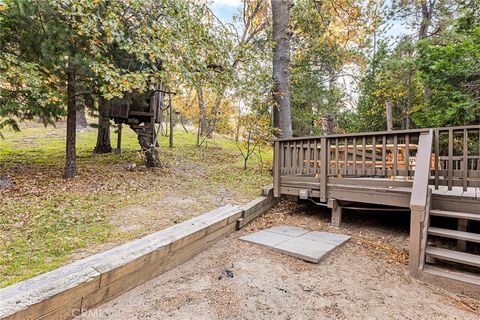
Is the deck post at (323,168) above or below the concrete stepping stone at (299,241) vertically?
above

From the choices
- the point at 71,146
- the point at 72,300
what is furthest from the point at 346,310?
the point at 71,146

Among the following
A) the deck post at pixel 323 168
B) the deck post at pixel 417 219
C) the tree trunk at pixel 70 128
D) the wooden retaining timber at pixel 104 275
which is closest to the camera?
the wooden retaining timber at pixel 104 275

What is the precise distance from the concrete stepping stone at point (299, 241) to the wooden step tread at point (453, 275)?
1015mm

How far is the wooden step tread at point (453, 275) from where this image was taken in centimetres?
255

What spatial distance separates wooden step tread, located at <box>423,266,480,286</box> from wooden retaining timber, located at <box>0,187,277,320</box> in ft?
8.08

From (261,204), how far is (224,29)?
169 inches

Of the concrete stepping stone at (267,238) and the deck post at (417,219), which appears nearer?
the deck post at (417,219)

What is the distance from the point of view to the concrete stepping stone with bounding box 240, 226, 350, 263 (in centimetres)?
321

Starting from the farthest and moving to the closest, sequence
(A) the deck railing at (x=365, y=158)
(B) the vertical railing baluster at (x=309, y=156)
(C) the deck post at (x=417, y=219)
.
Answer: (B) the vertical railing baluster at (x=309, y=156) → (A) the deck railing at (x=365, y=158) → (C) the deck post at (x=417, y=219)

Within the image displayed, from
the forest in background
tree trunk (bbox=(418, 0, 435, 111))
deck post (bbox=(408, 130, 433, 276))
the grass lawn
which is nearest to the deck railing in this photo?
deck post (bbox=(408, 130, 433, 276))

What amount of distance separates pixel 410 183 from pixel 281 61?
464 centimetres

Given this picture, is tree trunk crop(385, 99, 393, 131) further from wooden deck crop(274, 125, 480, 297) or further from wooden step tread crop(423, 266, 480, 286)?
wooden step tread crop(423, 266, 480, 286)

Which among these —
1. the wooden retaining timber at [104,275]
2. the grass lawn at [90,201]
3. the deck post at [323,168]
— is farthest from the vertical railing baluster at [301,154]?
the wooden retaining timber at [104,275]

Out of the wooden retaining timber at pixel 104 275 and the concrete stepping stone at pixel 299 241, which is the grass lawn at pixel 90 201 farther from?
the concrete stepping stone at pixel 299 241
